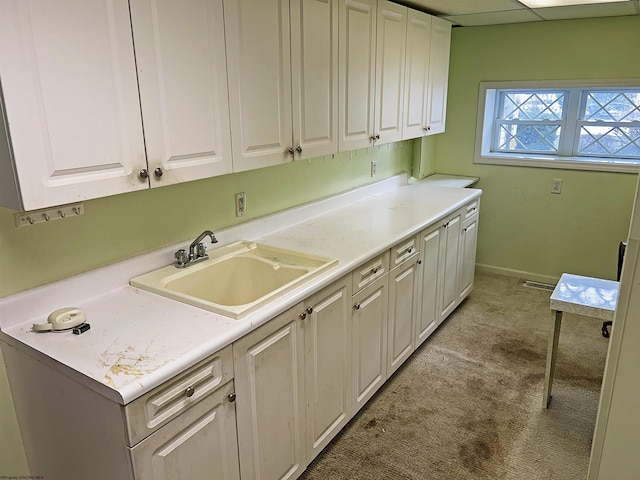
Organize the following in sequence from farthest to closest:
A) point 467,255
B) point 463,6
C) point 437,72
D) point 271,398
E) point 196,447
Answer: point 467,255, point 437,72, point 463,6, point 271,398, point 196,447

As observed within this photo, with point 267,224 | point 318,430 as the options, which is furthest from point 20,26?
point 318,430

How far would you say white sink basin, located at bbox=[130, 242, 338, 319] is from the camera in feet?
6.54

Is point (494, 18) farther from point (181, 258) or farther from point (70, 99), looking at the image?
point (70, 99)

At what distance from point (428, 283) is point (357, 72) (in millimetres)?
1363

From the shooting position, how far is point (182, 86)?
1648 mm

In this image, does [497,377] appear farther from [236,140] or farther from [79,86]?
[79,86]

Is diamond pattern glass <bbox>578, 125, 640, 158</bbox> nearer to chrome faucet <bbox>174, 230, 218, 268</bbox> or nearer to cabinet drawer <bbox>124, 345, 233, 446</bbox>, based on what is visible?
chrome faucet <bbox>174, 230, 218, 268</bbox>

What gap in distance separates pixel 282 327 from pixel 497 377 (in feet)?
5.69

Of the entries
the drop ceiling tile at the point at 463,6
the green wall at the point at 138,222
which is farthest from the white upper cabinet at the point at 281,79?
the drop ceiling tile at the point at 463,6

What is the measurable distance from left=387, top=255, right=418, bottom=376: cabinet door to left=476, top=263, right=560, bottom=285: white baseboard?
1900 mm

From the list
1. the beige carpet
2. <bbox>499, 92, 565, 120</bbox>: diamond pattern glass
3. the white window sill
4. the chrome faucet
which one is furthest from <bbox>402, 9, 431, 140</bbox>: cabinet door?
the chrome faucet

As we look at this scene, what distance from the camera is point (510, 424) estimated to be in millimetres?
2531

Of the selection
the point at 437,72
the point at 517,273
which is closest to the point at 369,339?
the point at 437,72

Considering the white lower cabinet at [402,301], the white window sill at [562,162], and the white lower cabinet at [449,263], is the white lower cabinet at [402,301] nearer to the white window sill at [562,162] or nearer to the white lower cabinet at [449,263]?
the white lower cabinet at [449,263]
